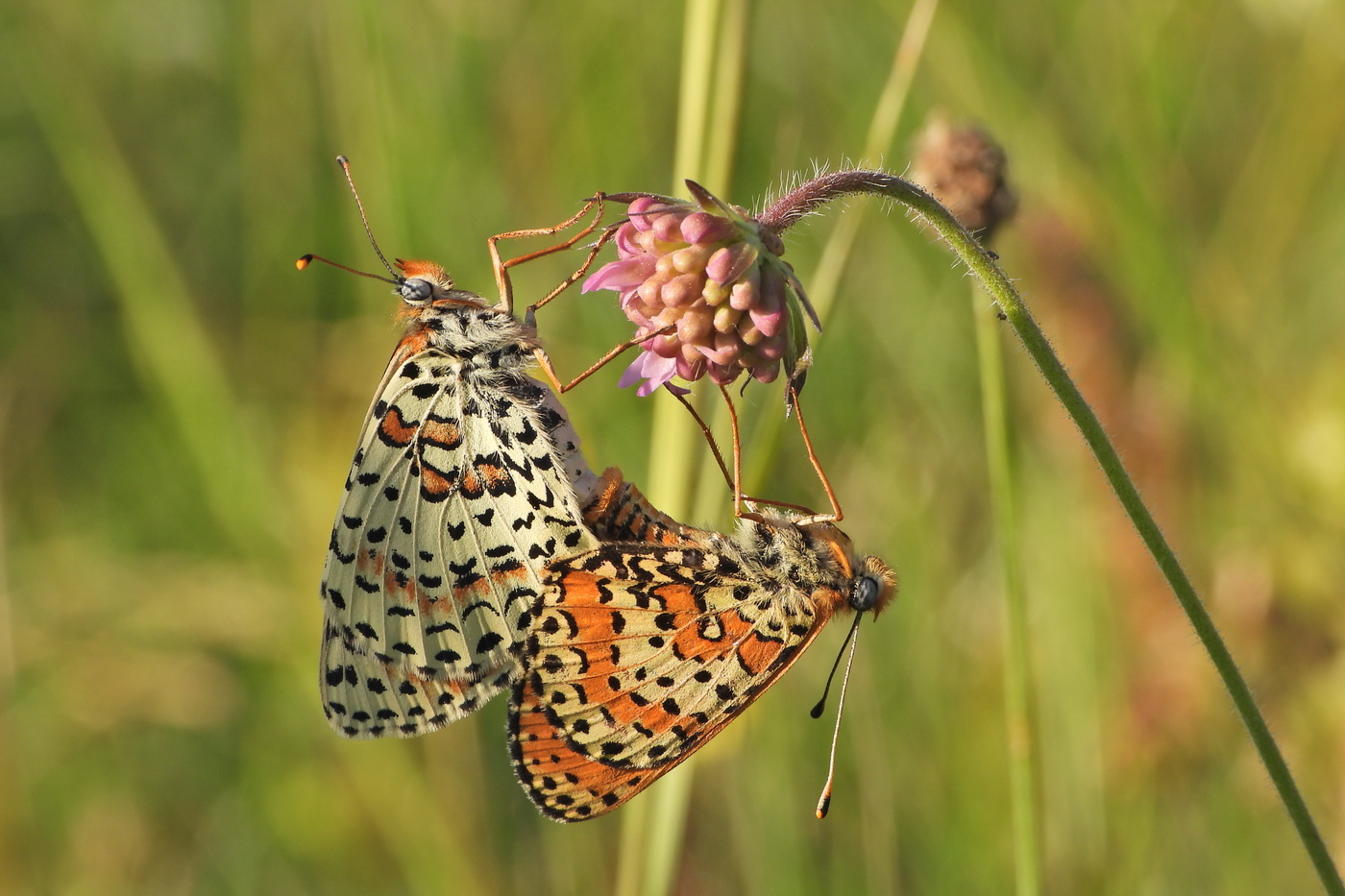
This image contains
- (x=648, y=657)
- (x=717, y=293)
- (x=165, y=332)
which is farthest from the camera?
(x=165, y=332)

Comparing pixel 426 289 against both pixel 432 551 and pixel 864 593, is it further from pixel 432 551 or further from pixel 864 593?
pixel 864 593

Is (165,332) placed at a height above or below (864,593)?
above

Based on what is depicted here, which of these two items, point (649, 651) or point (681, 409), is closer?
point (649, 651)

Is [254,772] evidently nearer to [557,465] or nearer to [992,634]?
[557,465]

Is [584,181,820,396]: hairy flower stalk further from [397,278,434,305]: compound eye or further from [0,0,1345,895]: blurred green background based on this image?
[0,0,1345,895]: blurred green background

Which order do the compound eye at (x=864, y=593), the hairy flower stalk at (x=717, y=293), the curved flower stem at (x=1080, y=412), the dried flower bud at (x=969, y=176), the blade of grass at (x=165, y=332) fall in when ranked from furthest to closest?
1. the blade of grass at (x=165, y=332)
2. the dried flower bud at (x=969, y=176)
3. the compound eye at (x=864, y=593)
4. the hairy flower stalk at (x=717, y=293)
5. the curved flower stem at (x=1080, y=412)

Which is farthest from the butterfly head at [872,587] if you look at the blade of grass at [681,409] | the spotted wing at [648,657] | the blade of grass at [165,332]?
the blade of grass at [165,332]

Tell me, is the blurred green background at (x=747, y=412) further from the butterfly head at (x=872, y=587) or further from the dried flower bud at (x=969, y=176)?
the butterfly head at (x=872, y=587)

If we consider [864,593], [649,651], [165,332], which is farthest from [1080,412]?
[165,332]
